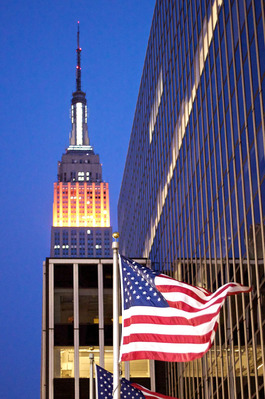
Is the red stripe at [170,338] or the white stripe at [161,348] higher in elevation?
the red stripe at [170,338]

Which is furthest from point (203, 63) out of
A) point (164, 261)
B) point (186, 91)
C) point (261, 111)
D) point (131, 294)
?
point (131, 294)

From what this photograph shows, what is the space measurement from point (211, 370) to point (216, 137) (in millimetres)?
12437

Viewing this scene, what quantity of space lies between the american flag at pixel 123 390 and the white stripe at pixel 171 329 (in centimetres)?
355

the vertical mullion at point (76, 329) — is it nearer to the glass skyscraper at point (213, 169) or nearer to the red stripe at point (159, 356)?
the glass skyscraper at point (213, 169)

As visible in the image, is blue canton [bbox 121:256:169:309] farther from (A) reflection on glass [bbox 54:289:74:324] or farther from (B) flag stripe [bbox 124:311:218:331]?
(A) reflection on glass [bbox 54:289:74:324]

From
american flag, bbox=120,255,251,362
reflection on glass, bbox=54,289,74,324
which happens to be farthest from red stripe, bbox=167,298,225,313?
reflection on glass, bbox=54,289,74,324

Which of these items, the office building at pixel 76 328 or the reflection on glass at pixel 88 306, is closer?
the office building at pixel 76 328

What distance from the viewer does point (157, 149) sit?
200ft

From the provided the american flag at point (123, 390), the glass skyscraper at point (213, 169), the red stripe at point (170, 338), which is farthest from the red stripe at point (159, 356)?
the glass skyscraper at point (213, 169)

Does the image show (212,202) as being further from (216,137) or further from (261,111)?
(261,111)

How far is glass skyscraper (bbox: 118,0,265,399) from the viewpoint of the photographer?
99.8 ft

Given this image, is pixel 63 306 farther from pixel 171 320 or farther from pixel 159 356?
pixel 159 356

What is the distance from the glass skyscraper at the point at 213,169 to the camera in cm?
3041

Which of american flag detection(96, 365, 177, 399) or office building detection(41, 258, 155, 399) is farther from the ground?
office building detection(41, 258, 155, 399)
